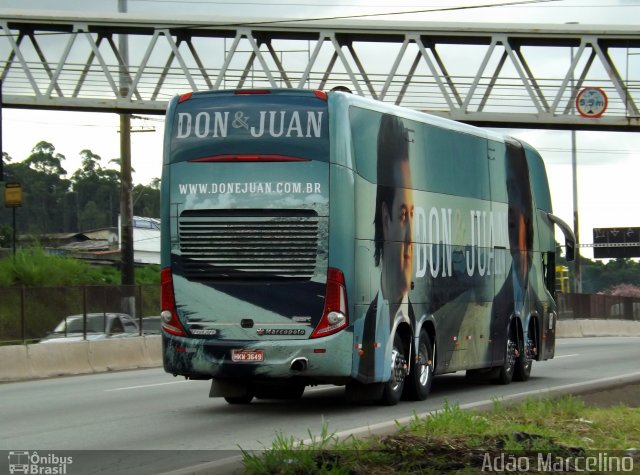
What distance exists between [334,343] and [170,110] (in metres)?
3.62

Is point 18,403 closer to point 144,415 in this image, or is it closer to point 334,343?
point 144,415

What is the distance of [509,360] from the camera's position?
21.2 m

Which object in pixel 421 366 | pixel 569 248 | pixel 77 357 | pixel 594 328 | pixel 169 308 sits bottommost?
pixel 594 328

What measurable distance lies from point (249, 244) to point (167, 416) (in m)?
2.36

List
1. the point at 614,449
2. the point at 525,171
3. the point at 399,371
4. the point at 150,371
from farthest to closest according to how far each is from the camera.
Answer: the point at 150,371 → the point at 525,171 → the point at 399,371 → the point at 614,449

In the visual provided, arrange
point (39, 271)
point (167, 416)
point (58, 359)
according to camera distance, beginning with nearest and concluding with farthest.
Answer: point (167, 416)
point (58, 359)
point (39, 271)

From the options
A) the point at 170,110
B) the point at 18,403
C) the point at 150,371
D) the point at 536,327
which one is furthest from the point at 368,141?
the point at 150,371

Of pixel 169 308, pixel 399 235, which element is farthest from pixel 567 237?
pixel 169 308

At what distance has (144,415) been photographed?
15617mm

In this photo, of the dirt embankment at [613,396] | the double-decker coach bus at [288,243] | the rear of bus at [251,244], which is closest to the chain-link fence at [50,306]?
the double-decker coach bus at [288,243]

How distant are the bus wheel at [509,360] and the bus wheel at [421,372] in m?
3.43

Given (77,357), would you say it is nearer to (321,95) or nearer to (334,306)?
(334,306)

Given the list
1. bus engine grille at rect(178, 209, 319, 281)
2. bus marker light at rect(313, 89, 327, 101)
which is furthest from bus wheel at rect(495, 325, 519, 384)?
bus marker light at rect(313, 89, 327, 101)

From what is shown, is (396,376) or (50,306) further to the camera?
(50,306)
